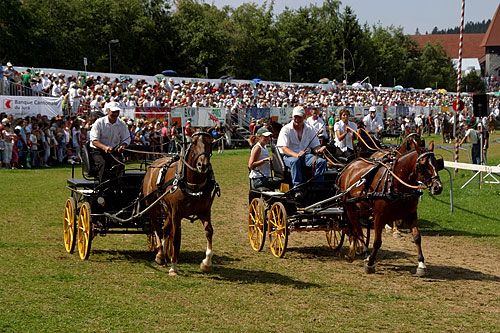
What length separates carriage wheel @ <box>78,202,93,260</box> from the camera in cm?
1215

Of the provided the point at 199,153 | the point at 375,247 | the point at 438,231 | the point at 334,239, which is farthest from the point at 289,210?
the point at 438,231

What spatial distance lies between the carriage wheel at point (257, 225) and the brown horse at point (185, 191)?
1.93 m

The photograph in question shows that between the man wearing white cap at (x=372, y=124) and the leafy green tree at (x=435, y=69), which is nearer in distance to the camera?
the man wearing white cap at (x=372, y=124)

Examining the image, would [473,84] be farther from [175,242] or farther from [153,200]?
[175,242]

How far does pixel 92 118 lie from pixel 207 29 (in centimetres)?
3386

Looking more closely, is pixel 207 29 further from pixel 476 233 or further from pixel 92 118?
pixel 476 233

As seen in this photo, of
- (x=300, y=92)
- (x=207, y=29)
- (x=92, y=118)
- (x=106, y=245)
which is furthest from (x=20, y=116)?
(x=207, y=29)

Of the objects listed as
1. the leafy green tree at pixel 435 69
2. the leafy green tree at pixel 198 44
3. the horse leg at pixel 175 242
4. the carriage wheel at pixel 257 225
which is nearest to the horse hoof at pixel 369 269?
the carriage wheel at pixel 257 225

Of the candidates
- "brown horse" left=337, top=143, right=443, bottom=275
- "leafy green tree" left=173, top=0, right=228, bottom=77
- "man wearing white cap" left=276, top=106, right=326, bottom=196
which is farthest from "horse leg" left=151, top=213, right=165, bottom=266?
"leafy green tree" left=173, top=0, right=228, bottom=77

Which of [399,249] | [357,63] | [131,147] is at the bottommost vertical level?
[399,249]

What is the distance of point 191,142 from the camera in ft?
37.0

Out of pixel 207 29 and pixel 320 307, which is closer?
pixel 320 307

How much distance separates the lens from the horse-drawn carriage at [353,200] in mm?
11641

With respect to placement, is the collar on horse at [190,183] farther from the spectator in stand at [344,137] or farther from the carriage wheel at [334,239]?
the spectator in stand at [344,137]
